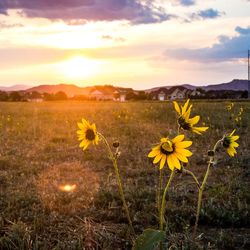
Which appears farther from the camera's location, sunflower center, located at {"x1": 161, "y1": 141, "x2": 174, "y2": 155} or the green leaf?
the green leaf

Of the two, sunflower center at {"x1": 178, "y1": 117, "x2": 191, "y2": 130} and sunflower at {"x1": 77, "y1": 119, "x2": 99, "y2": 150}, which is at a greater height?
sunflower center at {"x1": 178, "y1": 117, "x2": 191, "y2": 130}

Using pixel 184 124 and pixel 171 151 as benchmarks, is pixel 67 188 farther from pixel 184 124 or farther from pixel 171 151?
pixel 171 151

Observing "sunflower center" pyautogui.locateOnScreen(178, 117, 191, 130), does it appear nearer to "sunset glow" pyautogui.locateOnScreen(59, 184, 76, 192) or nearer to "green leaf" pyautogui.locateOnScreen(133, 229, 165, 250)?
"green leaf" pyautogui.locateOnScreen(133, 229, 165, 250)

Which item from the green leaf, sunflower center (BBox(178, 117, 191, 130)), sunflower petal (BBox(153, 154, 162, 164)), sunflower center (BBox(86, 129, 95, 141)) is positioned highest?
sunflower center (BBox(178, 117, 191, 130))

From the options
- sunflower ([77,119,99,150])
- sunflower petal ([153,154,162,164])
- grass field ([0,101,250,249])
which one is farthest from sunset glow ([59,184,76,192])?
sunflower petal ([153,154,162,164])

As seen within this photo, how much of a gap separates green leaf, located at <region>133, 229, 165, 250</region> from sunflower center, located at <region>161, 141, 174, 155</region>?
0.57 metres

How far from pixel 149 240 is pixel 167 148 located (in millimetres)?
683

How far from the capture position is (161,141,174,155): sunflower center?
116 inches

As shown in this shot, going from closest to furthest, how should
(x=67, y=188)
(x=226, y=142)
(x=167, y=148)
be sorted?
(x=167, y=148)
(x=226, y=142)
(x=67, y=188)

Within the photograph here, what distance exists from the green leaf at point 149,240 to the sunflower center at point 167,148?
1.86ft

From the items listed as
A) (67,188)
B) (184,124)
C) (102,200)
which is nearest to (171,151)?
(184,124)

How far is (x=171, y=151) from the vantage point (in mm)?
2979

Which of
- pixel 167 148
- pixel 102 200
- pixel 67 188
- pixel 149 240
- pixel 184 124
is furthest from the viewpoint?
pixel 67 188

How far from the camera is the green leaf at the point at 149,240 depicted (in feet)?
10.1
